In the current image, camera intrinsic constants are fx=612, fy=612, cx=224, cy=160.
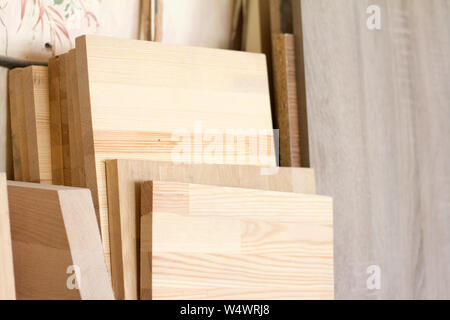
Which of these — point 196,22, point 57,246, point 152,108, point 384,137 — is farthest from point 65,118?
point 384,137

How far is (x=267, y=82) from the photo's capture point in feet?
4.84

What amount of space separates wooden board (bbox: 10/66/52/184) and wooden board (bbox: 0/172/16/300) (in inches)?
14.1

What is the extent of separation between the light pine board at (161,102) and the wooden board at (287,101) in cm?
6

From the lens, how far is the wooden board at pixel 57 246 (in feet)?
3.15

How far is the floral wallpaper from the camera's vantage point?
4.37 feet

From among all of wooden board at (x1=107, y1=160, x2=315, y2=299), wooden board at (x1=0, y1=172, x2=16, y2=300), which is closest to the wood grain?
wooden board at (x1=107, y1=160, x2=315, y2=299)

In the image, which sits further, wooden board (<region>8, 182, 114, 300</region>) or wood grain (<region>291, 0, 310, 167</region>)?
wood grain (<region>291, 0, 310, 167</region>)

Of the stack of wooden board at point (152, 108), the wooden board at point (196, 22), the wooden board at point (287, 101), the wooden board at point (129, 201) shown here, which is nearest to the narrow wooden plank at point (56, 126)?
the stack of wooden board at point (152, 108)

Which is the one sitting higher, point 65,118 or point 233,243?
point 65,118

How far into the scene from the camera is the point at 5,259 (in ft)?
2.94

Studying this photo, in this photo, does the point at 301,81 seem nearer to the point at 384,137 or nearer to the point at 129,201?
the point at 384,137

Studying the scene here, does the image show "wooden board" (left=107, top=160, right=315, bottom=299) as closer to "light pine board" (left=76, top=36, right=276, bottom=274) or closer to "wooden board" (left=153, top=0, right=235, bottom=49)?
"light pine board" (left=76, top=36, right=276, bottom=274)

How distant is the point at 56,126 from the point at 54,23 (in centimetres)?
26
